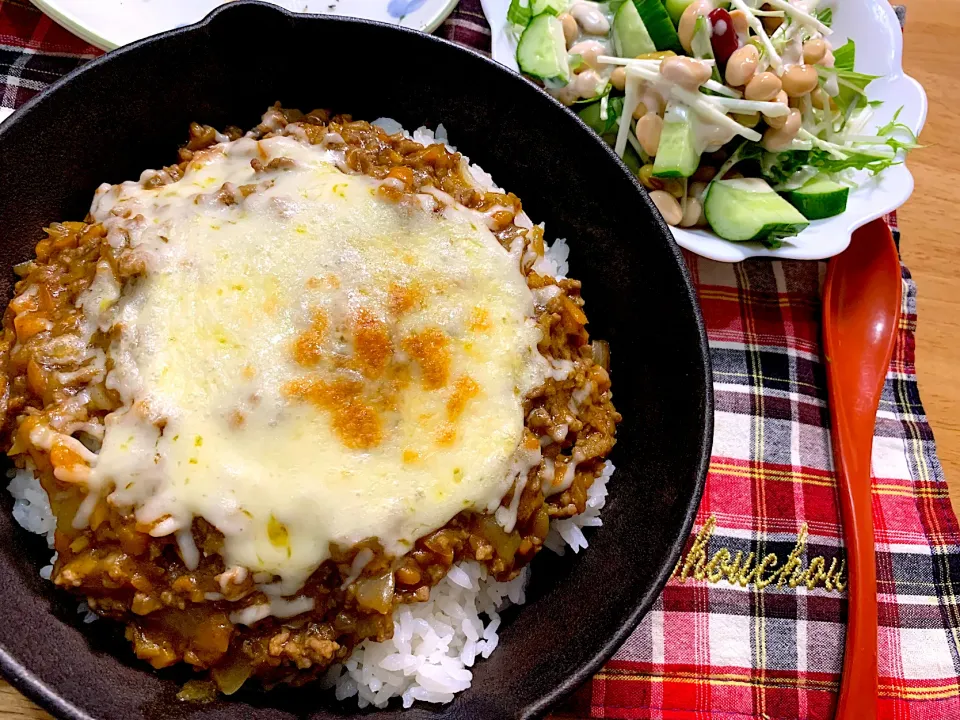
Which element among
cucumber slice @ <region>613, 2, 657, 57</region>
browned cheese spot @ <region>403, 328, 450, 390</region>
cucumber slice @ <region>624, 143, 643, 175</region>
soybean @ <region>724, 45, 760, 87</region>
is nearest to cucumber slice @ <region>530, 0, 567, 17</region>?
cucumber slice @ <region>613, 2, 657, 57</region>

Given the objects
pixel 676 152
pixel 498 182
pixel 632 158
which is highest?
pixel 498 182

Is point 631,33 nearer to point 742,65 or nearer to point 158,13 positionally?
point 742,65

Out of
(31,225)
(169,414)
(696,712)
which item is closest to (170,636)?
(169,414)

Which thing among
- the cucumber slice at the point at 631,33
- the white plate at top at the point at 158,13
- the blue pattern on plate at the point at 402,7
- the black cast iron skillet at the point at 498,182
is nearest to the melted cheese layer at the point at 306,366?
the black cast iron skillet at the point at 498,182

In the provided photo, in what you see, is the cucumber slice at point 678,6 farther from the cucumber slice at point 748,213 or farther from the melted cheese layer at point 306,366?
the melted cheese layer at point 306,366

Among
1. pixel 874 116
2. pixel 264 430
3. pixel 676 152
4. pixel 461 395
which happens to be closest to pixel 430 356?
pixel 461 395

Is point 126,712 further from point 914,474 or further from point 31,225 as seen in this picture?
point 914,474
